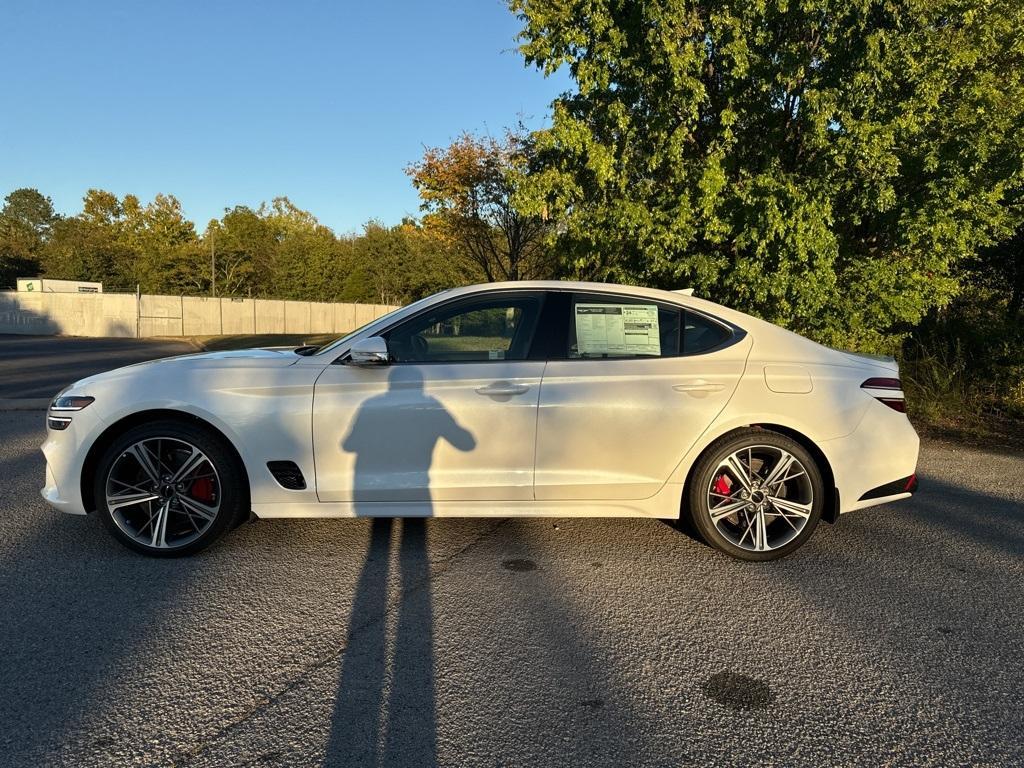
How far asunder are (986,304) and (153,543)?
12897 mm

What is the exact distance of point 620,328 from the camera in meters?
3.96

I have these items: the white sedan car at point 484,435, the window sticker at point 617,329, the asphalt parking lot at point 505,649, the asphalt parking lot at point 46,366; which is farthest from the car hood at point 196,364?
the asphalt parking lot at point 46,366

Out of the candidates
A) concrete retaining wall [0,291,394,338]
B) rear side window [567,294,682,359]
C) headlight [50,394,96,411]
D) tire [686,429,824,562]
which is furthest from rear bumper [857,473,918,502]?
concrete retaining wall [0,291,394,338]

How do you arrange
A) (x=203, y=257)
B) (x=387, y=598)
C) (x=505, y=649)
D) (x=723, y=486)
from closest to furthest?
(x=505, y=649) < (x=387, y=598) < (x=723, y=486) < (x=203, y=257)

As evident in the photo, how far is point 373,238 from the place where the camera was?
191ft

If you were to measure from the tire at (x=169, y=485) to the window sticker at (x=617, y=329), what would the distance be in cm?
218

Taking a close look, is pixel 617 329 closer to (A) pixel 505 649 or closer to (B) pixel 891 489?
(B) pixel 891 489

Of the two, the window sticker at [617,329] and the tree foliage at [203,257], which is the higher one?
the tree foliage at [203,257]

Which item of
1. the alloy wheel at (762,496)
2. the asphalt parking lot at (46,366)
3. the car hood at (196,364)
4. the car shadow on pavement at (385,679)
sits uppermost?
the car hood at (196,364)

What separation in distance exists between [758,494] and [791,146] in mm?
6769

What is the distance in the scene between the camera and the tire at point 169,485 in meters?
3.72

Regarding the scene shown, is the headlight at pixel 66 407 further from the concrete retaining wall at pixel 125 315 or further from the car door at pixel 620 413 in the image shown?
the concrete retaining wall at pixel 125 315

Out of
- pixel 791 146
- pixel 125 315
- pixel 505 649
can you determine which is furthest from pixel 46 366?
pixel 125 315

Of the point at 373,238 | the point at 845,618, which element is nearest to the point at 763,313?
the point at 845,618
